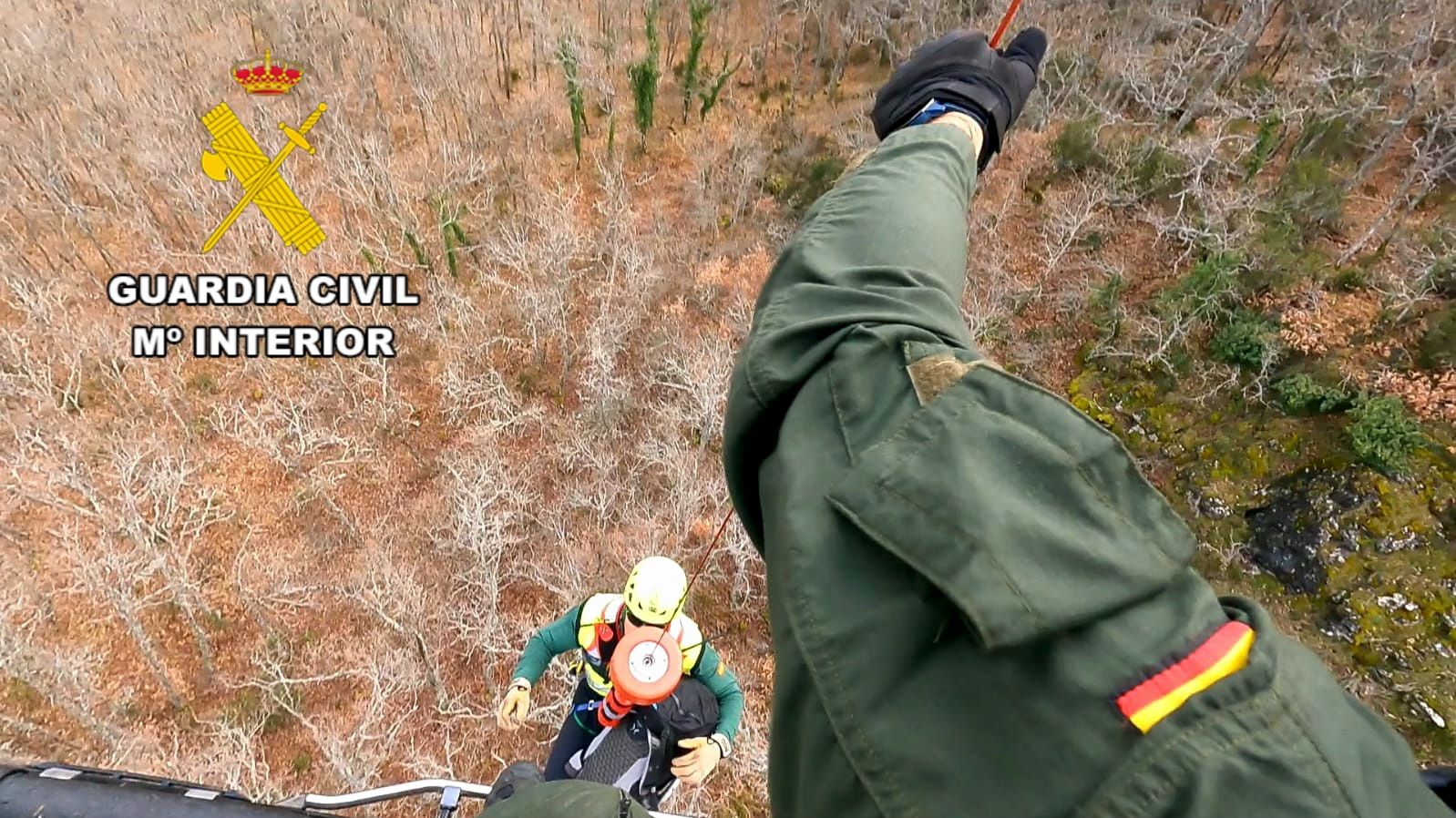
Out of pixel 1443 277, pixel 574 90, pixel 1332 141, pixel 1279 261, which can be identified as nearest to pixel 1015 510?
pixel 1279 261

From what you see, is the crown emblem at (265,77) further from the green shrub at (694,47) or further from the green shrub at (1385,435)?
the green shrub at (1385,435)

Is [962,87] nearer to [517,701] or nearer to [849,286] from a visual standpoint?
[849,286]

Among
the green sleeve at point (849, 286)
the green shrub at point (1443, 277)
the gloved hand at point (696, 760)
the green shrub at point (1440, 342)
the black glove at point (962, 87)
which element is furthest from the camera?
the green shrub at point (1443, 277)

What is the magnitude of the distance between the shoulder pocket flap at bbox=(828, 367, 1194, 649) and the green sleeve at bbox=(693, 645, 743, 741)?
9.08ft

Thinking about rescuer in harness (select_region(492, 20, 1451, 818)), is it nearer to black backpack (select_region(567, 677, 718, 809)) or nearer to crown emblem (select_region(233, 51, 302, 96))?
black backpack (select_region(567, 677, 718, 809))

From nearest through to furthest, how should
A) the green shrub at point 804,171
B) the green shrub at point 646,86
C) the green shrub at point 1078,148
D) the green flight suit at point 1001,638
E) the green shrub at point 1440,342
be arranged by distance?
1. the green flight suit at point 1001,638
2. the green shrub at point 1440,342
3. the green shrub at point 1078,148
4. the green shrub at point 804,171
5. the green shrub at point 646,86

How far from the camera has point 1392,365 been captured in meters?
6.82

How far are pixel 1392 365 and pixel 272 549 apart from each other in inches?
445

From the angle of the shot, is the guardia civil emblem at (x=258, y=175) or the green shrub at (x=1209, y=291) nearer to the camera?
the green shrub at (x=1209, y=291)

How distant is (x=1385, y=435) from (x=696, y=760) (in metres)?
6.87

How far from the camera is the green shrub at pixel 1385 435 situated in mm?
6234

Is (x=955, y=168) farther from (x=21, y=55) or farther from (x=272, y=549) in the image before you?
(x=21, y=55)

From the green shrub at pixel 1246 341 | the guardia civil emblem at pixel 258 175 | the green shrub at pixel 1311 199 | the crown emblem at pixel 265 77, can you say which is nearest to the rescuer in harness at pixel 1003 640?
the green shrub at pixel 1246 341

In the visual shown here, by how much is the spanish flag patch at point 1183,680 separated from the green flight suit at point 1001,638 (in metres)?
0.01
